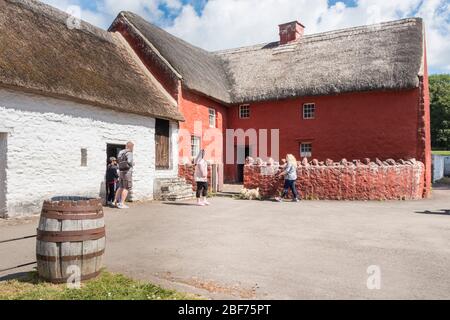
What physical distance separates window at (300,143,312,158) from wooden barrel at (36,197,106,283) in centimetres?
1672

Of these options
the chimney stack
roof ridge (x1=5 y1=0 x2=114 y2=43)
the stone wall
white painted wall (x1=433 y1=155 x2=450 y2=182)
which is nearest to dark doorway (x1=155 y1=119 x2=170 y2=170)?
roof ridge (x1=5 y1=0 x2=114 y2=43)

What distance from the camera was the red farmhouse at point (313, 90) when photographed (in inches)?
697

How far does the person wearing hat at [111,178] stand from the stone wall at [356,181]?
6.07 m

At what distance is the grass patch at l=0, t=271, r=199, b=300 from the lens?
13.9 feet

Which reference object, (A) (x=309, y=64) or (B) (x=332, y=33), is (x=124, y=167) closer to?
(A) (x=309, y=64)

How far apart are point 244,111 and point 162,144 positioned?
24.7 ft

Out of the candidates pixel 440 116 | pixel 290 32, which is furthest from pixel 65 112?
pixel 440 116

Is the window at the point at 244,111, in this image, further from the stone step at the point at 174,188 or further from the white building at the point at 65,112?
the stone step at the point at 174,188

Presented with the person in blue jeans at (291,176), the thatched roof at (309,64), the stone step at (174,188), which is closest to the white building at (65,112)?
the stone step at (174,188)
